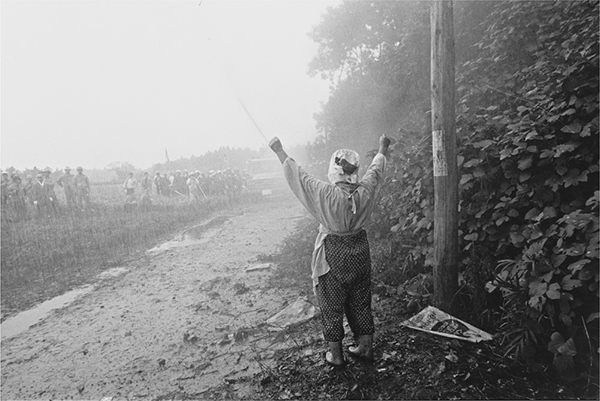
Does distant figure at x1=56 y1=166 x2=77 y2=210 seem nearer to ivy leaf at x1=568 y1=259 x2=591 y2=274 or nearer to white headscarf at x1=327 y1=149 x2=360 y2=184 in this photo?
white headscarf at x1=327 y1=149 x2=360 y2=184

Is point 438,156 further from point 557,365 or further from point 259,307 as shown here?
point 259,307

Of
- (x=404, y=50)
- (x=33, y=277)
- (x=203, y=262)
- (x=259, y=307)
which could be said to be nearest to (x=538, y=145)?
(x=259, y=307)

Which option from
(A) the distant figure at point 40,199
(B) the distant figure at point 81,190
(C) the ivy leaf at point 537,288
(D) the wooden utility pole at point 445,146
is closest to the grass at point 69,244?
(A) the distant figure at point 40,199

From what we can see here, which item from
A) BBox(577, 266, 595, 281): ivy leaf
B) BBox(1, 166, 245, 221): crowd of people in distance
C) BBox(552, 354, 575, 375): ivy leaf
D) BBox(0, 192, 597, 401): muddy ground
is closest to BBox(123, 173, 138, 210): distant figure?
BBox(1, 166, 245, 221): crowd of people in distance

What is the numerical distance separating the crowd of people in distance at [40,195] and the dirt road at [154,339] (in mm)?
9283

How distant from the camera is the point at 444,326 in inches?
128

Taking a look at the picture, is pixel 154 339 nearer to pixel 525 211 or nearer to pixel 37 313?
pixel 37 313

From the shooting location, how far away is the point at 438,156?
327 centimetres

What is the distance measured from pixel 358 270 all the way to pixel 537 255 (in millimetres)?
1311

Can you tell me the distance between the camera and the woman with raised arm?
2.80m

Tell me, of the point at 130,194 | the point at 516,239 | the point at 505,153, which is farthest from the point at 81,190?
the point at 516,239

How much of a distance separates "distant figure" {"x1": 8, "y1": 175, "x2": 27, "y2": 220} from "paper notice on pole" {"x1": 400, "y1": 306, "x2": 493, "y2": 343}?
14968 millimetres

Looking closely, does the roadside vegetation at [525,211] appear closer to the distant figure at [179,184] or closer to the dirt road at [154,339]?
the dirt road at [154,339]

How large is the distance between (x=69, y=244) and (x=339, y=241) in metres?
9.28
